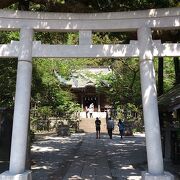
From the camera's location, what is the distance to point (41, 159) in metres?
13.4

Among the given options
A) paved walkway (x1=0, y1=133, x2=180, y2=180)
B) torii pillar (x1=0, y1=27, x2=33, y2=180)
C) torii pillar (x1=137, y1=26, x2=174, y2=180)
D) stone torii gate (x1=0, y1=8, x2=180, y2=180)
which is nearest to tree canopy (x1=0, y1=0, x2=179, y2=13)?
stone torii gate (x1=0, y1=8, x2=180, y2=180)

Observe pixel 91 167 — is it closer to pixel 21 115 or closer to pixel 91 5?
pixel 21 115

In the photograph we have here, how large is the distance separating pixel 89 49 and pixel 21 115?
7.20 ft

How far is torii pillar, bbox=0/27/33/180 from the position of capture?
736 cm

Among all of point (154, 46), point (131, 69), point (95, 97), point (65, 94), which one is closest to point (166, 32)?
point (154, 46)

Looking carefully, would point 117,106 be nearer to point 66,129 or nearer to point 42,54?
point 66,129

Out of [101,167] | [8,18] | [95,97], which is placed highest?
[95,97]

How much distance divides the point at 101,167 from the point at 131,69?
16751 mm

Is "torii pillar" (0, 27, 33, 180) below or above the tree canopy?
below

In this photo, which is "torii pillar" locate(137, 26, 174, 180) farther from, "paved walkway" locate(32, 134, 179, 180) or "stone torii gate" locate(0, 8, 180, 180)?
"paved walkway" locate(32, 134, 179, 180)

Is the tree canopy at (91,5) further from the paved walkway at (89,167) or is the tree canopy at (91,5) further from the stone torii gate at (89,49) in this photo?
the paved walkway at (89,167)

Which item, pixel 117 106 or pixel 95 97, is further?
pixel 95 97

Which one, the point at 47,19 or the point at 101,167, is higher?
the point at 47,19

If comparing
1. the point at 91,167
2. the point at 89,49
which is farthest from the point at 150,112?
the point at 91,167
